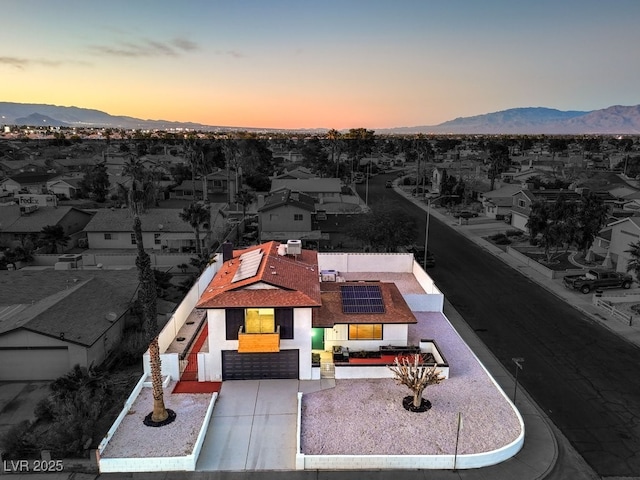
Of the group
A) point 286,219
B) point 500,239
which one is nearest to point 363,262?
point 286,219

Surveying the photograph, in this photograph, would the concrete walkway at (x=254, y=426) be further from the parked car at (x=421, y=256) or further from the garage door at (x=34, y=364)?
the parked car at (x=421, y=256)

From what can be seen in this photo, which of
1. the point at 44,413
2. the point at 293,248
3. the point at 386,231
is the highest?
the point at 293,248

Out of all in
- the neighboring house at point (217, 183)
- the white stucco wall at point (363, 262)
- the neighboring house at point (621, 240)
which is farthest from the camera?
the neighboring house at point (217, 183)

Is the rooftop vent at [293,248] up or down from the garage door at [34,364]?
up

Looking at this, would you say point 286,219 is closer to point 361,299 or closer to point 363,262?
point 363,262

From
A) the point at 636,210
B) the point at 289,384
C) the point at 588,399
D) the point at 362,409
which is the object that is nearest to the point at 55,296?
the point at 289,384

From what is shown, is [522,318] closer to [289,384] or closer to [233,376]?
[289,384]

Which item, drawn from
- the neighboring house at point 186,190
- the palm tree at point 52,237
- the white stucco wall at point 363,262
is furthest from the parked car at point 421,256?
the neighboring house at point 186,190

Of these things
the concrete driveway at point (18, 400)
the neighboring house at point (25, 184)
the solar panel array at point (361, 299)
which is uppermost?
the neighboring house at point (25, 184)
